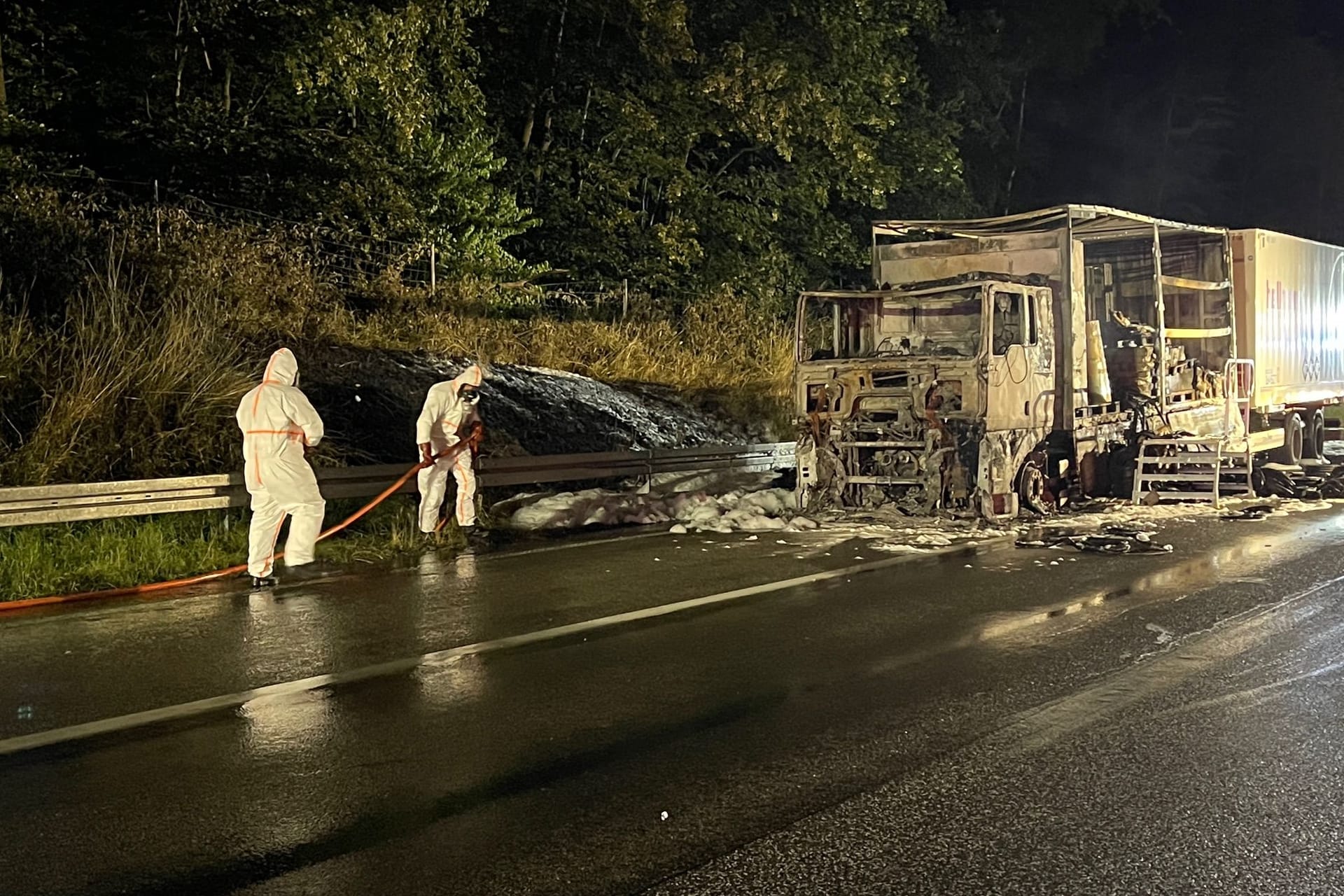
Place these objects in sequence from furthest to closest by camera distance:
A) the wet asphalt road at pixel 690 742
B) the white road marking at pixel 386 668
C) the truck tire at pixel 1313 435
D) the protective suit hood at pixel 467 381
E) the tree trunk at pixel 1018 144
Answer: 1. the tree trunk at pixel 1018 144
2. the truck tire at pixel 1313 435
3. the protective suit hood at pixel 467 381
4. the white road marking at pixel 386 668
5. the wet asphalt road at pixel 690 742

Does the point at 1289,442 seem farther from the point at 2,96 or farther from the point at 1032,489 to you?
the point at 2,96

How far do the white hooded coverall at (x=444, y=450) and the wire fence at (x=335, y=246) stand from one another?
22.4 ft

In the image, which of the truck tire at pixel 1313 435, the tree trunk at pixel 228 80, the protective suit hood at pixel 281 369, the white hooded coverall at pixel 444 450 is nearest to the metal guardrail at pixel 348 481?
the white hooded coverall at pixel 444 450

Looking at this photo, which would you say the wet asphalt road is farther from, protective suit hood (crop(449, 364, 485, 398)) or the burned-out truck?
the burned-out truck

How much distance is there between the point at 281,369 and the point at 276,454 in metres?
0.65

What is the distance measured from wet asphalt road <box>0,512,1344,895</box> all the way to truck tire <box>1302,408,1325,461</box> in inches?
376

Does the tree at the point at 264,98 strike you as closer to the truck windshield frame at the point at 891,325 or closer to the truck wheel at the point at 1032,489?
the truck windshield frame at the point at 891,325

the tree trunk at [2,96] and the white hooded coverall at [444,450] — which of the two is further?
the tree trunk at [2,96]

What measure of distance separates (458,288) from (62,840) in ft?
54.0

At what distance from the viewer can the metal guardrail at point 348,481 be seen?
9.92 meters

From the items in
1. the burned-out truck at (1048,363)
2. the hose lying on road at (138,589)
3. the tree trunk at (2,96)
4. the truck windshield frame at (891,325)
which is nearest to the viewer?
the hose lying on road at (138,589)

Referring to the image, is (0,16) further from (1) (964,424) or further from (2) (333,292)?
(1) (964,424)

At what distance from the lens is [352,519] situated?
10.7 m

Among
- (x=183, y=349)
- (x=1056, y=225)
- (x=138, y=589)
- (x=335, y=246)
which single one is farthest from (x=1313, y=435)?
(x=138, y=589)
